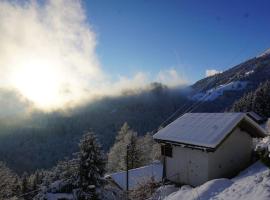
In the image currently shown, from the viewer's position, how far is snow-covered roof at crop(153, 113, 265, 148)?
54.8 feet

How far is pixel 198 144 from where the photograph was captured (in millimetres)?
16703

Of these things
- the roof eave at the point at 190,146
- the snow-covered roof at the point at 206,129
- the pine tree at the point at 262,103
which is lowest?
the roof eave at the point at 190,146

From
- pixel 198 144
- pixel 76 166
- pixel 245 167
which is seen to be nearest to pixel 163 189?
pixel 198 144

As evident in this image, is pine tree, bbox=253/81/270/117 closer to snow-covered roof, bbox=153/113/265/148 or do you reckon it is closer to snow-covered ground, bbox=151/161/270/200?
snow-covered roof, bbox=153/113/265/148

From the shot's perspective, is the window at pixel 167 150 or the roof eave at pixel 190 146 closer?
the roof eave at pixel 190 146

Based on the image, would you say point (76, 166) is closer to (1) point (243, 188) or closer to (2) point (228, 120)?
(2) point (228, 120)

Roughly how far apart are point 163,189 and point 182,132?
3767 millimetres

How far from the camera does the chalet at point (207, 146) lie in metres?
16.7

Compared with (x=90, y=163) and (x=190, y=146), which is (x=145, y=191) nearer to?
(x=190, y=146)

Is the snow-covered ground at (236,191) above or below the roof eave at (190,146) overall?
below

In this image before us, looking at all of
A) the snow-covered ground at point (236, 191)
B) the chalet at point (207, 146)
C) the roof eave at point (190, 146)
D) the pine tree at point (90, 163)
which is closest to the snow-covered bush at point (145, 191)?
the chalet at point (207, 146)

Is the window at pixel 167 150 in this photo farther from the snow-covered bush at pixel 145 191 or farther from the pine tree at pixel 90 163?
the pine tree at pixel 90 163

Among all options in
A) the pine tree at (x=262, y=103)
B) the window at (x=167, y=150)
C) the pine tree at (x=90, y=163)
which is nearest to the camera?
the window at (x=167, y=150)

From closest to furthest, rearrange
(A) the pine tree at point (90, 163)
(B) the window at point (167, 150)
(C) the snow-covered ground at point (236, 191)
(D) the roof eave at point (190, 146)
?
(C) the snow-covered ground at point (236, 191) < (D) the roof eave at point (190, 146) < (B) the window at point (167, 150) < (A) the pine tree at point (90, 163)
